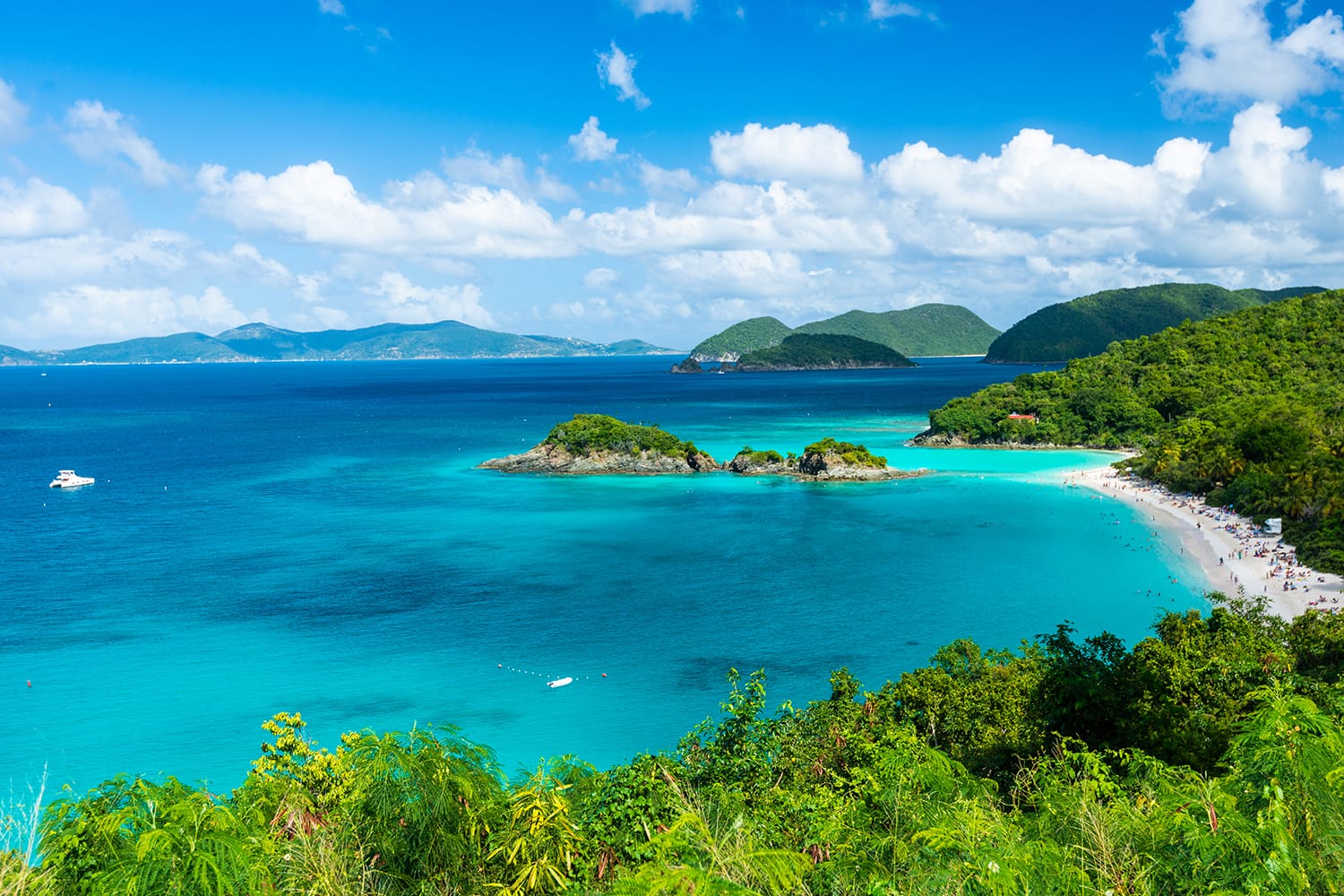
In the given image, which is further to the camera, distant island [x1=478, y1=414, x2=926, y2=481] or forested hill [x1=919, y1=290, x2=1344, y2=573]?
distant island [x1=478, y1=414, x2=926, y2=481]

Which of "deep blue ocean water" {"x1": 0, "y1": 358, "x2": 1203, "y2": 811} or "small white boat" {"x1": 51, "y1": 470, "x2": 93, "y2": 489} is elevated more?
"small white boat" {"x1": 51, "y1": 470, "x2": 93, "y2": 489}

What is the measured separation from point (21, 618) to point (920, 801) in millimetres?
45039

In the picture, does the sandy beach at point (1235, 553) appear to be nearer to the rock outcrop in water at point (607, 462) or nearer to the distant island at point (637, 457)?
the distant island at point (637, 457)

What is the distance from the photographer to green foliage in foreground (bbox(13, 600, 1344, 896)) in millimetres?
8070

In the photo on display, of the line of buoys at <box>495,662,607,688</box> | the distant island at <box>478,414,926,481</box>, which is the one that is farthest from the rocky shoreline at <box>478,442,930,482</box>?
the line of buoys at <box>495,662,607,688</box>

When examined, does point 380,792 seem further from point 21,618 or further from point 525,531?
point 525,531

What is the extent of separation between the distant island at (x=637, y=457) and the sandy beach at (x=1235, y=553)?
22442 millimetres

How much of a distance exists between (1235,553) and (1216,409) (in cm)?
3857

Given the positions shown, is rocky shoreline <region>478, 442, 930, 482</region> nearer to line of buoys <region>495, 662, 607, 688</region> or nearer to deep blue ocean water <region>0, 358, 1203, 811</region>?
deep blue ocean water <region>0, 358, 1203, 811</region>

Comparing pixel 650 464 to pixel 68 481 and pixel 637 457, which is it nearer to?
pixel 637 457

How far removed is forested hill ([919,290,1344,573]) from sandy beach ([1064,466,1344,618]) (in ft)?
5.05

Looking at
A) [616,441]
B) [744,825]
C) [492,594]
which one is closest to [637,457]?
[616,441]

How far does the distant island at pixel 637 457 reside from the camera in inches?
3162

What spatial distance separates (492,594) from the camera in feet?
143
